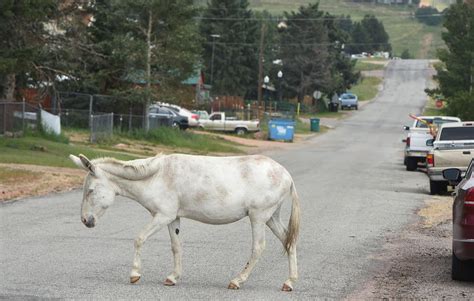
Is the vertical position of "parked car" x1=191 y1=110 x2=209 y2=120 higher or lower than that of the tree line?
lower

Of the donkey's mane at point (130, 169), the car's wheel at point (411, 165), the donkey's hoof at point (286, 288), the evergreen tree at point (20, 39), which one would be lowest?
the car's wheel at point (411, 165)

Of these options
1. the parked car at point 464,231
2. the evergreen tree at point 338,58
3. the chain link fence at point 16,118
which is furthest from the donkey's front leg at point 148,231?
the evergreen tree at point 338,58

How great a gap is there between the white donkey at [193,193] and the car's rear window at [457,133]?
16.8 metres

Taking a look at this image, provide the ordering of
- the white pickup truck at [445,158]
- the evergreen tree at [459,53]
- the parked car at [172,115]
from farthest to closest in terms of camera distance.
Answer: the evergreen tree at [459,53]
the parked car at [172,115]
the white pickup truck at [445,158]

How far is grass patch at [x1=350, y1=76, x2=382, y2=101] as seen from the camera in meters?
123

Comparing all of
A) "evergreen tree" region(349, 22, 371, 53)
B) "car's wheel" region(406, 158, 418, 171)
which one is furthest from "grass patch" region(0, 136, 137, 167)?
"evergreen tree" region(349, 22, 371, 53)

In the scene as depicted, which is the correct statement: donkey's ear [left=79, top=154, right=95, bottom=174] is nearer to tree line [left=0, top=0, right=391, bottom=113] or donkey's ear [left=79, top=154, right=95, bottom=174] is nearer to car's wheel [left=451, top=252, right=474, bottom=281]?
car's wheel [left=451, top=252, right=474, bottom=281]

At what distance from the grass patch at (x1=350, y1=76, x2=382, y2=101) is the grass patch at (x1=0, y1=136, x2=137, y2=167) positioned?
87396mm

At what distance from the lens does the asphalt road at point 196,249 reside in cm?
1054

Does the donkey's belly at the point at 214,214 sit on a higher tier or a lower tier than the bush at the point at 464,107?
higher

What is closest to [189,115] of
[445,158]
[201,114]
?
[201,114]

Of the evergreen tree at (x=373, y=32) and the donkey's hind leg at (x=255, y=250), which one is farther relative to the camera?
the evergreen tree at (x=373, y=32)

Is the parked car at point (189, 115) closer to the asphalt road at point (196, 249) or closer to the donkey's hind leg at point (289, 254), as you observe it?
the asphalt road at point (196, 249)

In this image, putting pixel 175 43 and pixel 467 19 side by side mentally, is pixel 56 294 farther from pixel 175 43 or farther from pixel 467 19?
pixel 467 19
